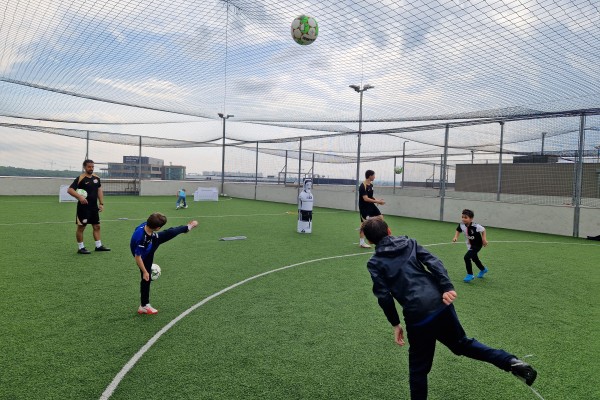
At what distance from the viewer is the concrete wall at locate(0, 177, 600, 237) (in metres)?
13.9

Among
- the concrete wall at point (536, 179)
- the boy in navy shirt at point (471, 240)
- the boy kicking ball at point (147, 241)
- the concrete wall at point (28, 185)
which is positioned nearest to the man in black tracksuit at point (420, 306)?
the boy kicking ball at point (147, 241)

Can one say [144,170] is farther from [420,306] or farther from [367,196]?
[420,306]

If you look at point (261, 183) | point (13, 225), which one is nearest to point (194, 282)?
point (13, 225)

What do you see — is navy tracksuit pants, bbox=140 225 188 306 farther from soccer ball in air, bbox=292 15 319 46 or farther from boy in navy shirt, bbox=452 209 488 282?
soccer ball in air, bbox=292 15 319 46

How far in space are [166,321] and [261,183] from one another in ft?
81.2

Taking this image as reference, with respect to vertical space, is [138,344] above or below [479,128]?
below

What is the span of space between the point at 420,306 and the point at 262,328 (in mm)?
2409

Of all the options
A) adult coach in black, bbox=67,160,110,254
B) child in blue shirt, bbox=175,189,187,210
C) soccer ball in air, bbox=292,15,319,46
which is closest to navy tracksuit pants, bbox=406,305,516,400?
adult coach in black, bbox=67,160,110,254

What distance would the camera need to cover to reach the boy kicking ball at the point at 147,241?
4730 millimetres

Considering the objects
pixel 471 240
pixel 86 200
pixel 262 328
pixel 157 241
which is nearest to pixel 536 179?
pixel 471 240

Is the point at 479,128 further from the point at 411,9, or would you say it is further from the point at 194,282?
the point at 194,282

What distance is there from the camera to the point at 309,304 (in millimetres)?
5570

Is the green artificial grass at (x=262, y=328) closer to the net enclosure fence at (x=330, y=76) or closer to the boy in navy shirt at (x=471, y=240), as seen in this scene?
the boy in navy shirt at (x=471, y=240)

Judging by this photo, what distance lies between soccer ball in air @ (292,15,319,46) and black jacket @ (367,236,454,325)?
8795 millimetres
